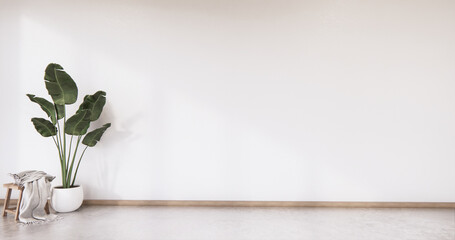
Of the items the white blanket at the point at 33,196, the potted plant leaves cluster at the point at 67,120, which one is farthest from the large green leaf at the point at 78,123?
the white blanket at the point at 33,196

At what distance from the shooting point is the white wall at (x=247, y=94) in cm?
358

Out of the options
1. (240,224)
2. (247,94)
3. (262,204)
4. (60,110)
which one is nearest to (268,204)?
(262,204)

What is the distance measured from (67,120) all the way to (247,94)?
1965 millimetres

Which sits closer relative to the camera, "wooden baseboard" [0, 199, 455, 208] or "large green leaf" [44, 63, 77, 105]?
"large green leaf" [44, 63, 77, 105]

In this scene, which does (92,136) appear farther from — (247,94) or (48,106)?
(247,94)

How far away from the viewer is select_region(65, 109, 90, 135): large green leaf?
317cm

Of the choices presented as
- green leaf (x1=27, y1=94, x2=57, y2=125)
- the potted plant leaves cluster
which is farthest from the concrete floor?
green leaf (x1=27, y1=94, x2=57, y2=125)

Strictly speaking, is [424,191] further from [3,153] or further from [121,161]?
[3,153]

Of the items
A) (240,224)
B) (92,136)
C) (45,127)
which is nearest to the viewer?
(240,224)

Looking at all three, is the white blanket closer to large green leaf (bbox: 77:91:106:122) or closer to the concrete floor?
the concrete floor

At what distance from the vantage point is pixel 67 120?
3.18 metres

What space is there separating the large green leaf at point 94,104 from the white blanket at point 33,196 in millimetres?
784

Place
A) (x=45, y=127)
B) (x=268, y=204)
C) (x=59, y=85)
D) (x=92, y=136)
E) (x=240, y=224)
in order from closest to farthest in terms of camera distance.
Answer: (x=240, y=224) → (x=59, y=85) → (x=45, y=127) → (x=92, y=136) → (x=268, y=204)

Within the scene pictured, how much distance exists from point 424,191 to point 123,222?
10.9ft
